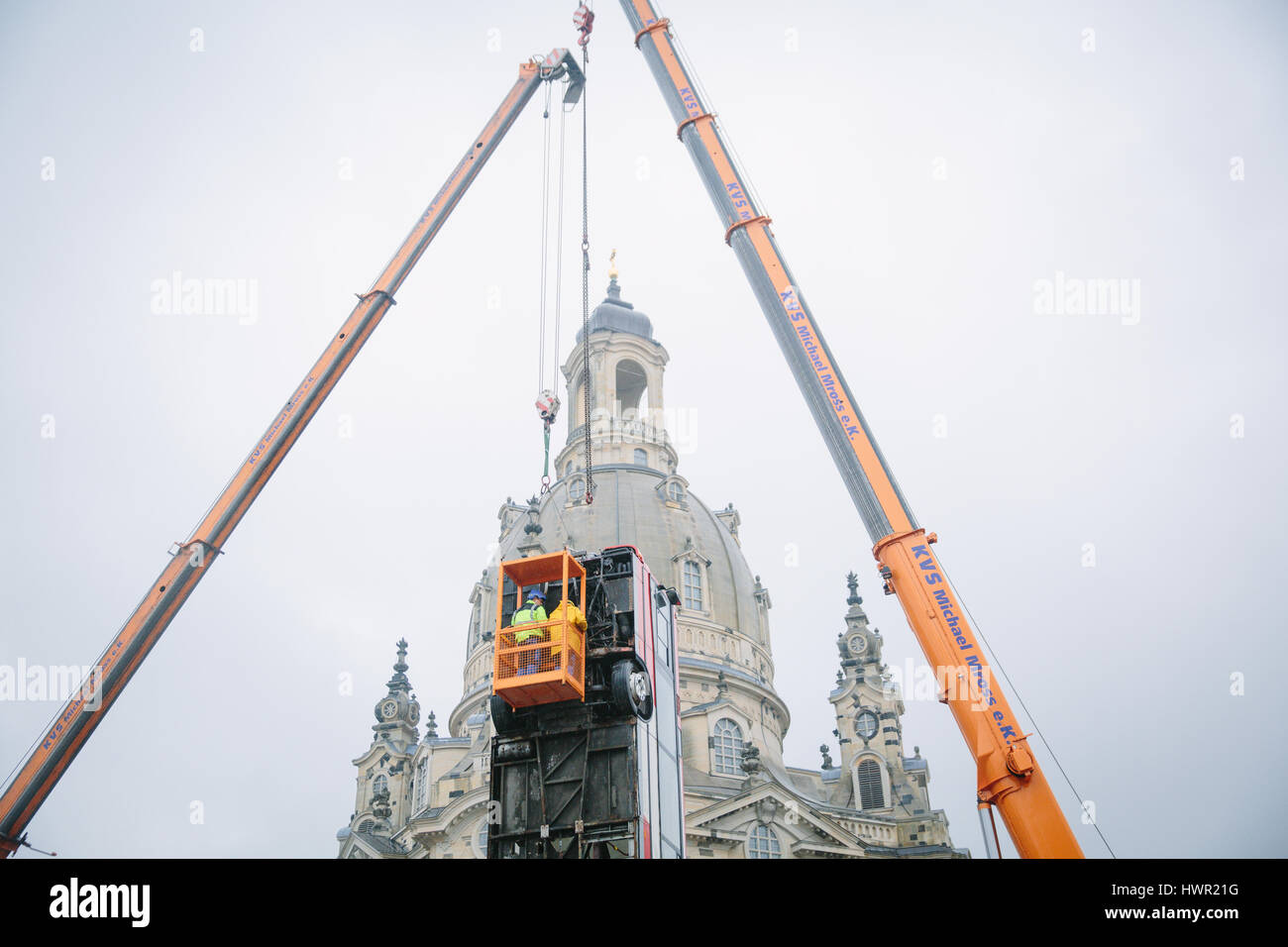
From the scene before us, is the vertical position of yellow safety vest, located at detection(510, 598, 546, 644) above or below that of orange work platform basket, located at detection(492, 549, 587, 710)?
above

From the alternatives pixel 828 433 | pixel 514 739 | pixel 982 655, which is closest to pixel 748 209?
pixel 828 433

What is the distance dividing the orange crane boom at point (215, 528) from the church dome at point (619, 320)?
33.5 m

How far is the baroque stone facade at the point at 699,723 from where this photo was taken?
141 ft

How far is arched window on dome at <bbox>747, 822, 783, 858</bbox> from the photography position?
137 ft

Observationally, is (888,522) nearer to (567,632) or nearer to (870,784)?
(567,632)

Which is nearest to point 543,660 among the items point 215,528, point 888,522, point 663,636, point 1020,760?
point 663,636

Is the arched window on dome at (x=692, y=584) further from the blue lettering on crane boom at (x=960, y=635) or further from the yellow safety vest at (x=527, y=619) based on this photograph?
the yellow safety vest at (x=527, y=619)

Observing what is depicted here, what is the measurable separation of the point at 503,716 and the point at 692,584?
3627cm

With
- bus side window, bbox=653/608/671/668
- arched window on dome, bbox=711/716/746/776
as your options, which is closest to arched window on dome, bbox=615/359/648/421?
arched window on dome, bbox=711/716/746/776

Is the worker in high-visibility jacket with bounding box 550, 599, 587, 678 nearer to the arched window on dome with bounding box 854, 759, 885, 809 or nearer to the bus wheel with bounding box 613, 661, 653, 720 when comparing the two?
the bus wheel with bounding box 613, 661, 653, 720

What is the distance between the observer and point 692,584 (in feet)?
180

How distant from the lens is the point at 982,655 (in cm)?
1930

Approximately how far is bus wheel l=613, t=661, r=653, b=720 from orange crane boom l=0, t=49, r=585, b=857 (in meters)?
14.4
